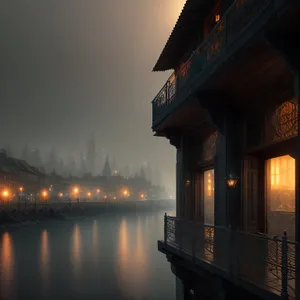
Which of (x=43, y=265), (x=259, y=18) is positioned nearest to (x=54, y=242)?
(x=43, y=265)

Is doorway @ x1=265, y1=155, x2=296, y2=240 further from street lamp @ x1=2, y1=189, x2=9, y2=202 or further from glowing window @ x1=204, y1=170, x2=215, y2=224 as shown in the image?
street lamp @ x1=2, y1=189, x2=9, y2=202

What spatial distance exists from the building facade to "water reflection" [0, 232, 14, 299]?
18.4 metres

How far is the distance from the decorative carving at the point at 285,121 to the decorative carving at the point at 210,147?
3.65m

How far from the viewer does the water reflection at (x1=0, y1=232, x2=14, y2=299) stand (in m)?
28.2

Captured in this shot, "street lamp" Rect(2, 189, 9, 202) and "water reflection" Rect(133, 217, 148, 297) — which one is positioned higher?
"street lamp" Rect(2, 189, 9, 202)

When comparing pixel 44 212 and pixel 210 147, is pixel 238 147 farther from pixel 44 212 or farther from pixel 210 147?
pixel 44 212

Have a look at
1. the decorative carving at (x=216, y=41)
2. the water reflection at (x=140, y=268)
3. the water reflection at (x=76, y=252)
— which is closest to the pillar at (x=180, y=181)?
the decorative carving at (x=216, y=41)

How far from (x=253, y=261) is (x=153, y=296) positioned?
21.3m

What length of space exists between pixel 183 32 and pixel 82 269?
95.9 feet

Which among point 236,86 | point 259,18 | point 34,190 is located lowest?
point 34,190

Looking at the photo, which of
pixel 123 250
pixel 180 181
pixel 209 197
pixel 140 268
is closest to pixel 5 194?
pixel 123 250

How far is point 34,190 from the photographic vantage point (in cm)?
10731

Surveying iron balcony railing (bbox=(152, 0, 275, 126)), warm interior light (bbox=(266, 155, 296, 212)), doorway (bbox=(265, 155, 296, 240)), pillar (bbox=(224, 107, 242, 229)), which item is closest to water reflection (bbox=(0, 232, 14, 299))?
iron balcony railing (bbox=(152, 0, 275, 126))

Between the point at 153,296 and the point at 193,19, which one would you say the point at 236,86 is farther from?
the point at 153,296
